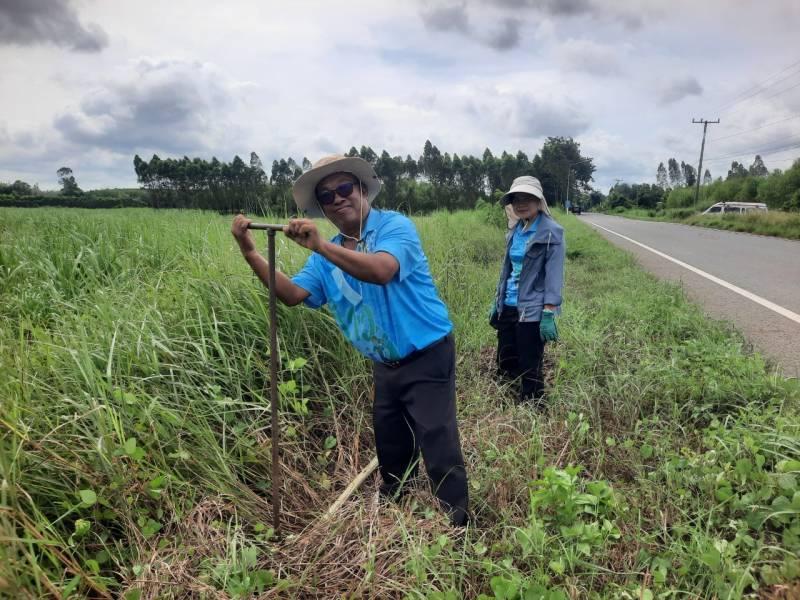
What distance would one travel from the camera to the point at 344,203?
1.96m

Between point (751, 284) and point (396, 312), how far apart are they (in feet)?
21.8

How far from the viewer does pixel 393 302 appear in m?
1.93

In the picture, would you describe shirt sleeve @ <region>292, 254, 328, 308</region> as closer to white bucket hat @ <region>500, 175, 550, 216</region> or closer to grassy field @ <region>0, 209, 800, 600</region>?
grassy field @ <region>0, 209, 800, 600</region>

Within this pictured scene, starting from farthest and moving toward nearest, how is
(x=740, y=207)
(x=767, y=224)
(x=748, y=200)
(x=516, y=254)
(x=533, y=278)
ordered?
(x=748, y=200) → (x=740, y=207) → (x=767, y=224) → (x=516, y=254) → (x=533, y=278)

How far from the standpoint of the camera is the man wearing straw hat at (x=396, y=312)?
1.92 metres

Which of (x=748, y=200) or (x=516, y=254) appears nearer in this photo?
(x=516, y=254)

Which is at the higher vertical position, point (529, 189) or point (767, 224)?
point (529, 189)

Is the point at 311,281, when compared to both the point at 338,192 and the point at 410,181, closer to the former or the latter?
the point at 338,192

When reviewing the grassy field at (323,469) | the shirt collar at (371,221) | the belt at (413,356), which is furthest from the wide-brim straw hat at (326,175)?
the grassy field at (323,469)

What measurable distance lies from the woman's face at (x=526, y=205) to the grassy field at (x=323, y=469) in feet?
3.37

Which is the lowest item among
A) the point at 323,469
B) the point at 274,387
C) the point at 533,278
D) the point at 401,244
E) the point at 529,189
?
the point at 323,469

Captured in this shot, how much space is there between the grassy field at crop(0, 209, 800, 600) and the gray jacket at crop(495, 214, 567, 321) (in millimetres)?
450

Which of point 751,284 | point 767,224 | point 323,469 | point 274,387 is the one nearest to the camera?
point 274,387

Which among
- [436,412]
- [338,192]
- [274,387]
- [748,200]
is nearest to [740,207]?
[748,200]
